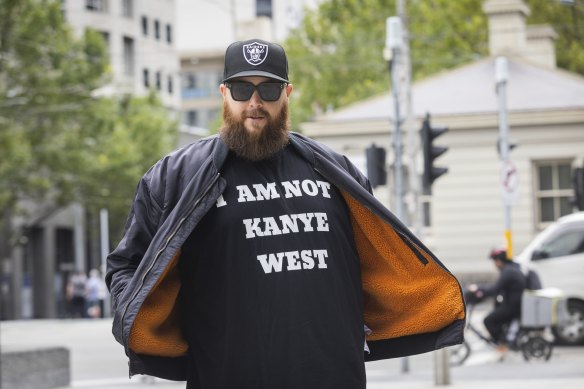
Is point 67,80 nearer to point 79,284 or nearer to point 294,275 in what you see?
point 79,284

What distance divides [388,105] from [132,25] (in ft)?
121

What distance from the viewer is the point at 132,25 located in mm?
70062

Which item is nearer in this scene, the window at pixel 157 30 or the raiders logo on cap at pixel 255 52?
the raiders logo on cap at pixel 255 52

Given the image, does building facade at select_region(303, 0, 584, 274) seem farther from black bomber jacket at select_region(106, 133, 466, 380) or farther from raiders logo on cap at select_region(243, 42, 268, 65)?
raiders logo on cap at select_region(243, 42, 268, 65)

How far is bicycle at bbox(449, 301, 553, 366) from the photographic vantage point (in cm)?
1917

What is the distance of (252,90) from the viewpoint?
4379mm

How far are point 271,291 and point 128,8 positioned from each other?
222 feet

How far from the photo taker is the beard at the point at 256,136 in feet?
14.3

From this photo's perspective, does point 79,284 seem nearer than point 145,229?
No

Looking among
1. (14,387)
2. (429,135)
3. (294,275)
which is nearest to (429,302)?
(294,275)

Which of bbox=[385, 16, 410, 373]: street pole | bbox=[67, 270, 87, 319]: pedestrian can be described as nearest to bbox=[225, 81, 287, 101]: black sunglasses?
bbox=[385, 16, 410, 373]: street pole

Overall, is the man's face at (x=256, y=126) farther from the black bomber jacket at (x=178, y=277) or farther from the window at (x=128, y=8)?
the window at (x=128, y=8)

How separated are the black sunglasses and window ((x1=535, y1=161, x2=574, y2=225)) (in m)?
28.7

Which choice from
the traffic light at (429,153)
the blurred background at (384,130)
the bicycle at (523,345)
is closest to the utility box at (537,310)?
the bicycle at (523,345)
